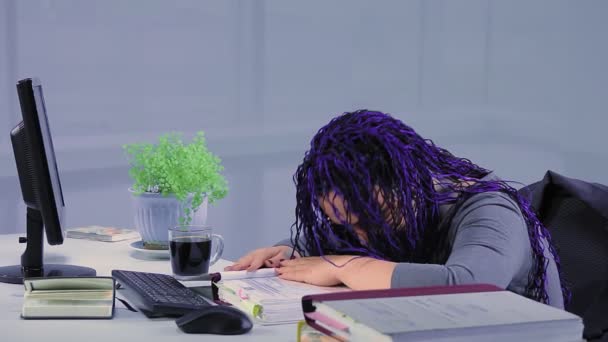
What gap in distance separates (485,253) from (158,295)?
573 millimetres

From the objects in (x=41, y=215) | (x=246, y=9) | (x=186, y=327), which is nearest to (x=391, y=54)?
(x=246, y=9)

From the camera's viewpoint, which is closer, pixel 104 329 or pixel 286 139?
pixel 104 329

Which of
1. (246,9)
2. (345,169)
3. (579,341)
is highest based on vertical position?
(246,9)

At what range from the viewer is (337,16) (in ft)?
15.1

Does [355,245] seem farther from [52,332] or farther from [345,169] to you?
[52,332]

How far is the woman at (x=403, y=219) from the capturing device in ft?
5.02

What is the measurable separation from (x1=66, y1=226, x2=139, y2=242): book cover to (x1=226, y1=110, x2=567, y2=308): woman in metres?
0.89

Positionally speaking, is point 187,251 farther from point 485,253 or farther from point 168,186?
point 485,253

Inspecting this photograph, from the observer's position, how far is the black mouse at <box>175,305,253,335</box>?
138 centimetres

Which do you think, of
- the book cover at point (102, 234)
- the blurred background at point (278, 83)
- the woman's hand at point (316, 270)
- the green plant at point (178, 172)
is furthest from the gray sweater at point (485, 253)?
the blurred background at point (278, 83)

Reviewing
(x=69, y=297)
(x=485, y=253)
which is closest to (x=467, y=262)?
(x=485, y=253)

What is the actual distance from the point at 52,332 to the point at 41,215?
1.74 feet

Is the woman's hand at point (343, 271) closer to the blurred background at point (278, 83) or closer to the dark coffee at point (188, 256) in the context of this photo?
the dark coffee at point (188, 256)

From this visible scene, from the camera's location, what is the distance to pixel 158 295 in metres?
1.55
